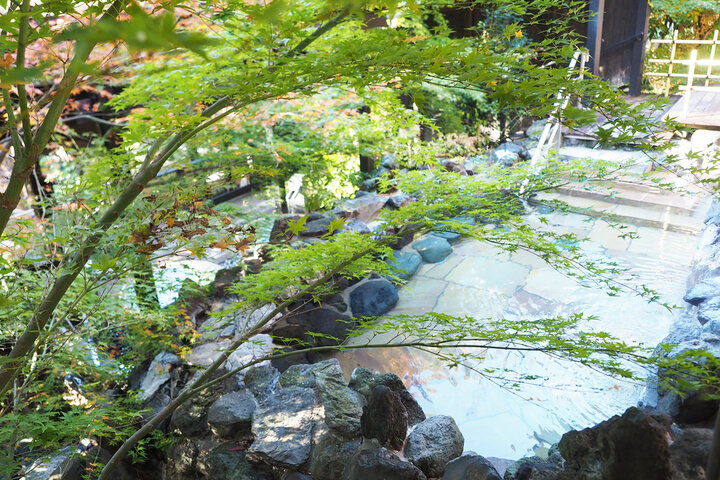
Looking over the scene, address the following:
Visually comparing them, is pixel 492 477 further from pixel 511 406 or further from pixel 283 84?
pixel 283 84

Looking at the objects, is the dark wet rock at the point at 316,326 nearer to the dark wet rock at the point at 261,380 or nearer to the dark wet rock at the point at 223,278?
the dark wet rock at the point at 261,380

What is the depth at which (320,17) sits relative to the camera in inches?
71.2

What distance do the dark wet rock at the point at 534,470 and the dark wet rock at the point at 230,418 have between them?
1.88 meters

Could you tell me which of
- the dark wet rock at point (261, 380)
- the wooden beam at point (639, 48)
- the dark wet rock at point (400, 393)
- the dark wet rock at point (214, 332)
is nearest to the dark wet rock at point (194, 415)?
the dark wet rock at point (261, 380)

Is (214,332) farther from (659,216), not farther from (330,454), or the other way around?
(659,216)

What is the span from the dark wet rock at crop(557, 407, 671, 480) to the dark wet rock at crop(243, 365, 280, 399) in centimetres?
240

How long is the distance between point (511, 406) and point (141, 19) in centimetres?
406

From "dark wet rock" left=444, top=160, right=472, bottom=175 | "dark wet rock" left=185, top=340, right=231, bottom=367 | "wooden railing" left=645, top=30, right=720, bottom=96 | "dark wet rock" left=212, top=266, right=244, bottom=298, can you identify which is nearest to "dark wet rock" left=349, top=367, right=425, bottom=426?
"dark wet rock" left=185, top=340, right=231, bottom=367

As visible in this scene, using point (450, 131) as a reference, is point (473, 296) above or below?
below

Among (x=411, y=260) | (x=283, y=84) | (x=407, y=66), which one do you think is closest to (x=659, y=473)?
(x=407, y=66)

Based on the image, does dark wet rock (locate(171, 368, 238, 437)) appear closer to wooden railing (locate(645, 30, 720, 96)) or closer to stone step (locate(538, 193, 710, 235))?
stone step (locate(538, 193, 710, 235))

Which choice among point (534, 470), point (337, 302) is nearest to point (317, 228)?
point (337, 302)

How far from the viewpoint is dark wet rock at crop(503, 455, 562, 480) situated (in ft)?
8.39

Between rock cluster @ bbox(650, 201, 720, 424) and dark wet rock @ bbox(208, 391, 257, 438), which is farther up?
rock cluster @ bbox(650, 201, 720, 424)
